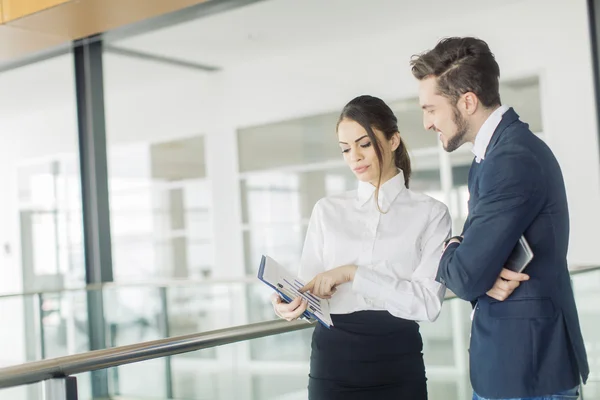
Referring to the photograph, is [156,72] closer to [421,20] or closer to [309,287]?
[421,20]

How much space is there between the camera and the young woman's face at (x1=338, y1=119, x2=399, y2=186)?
2.20m

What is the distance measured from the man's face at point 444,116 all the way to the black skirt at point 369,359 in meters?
0.56

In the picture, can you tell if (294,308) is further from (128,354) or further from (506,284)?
(506,284)

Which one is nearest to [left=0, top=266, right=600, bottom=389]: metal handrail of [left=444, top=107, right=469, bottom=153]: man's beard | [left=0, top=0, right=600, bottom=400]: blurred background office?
[left=444, top=107, right=469, bottom=153]: man's beard

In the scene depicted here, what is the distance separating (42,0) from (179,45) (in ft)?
12.5

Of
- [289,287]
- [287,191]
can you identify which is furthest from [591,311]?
[287,191]

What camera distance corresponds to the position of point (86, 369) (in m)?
1.94

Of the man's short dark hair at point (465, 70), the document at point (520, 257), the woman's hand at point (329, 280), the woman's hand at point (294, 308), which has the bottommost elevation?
the woman's hand at point (294, 308)

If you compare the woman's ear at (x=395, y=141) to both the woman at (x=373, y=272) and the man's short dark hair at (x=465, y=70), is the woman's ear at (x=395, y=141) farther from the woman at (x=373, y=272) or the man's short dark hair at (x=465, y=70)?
the man's short dark hair at (x=465, y=70)

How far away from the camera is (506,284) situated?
1.64 meters

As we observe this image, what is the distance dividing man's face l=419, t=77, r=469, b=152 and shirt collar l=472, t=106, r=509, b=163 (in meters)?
0.04

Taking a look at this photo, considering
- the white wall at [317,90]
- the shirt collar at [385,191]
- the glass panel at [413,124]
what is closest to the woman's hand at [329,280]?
the shirt collar at [385,191]

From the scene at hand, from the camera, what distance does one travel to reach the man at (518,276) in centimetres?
163

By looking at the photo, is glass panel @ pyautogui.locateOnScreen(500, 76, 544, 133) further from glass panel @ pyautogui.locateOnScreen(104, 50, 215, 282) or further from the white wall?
glass panel @ pyautogui.locateOnScreen(104, 50, 215, 282)
